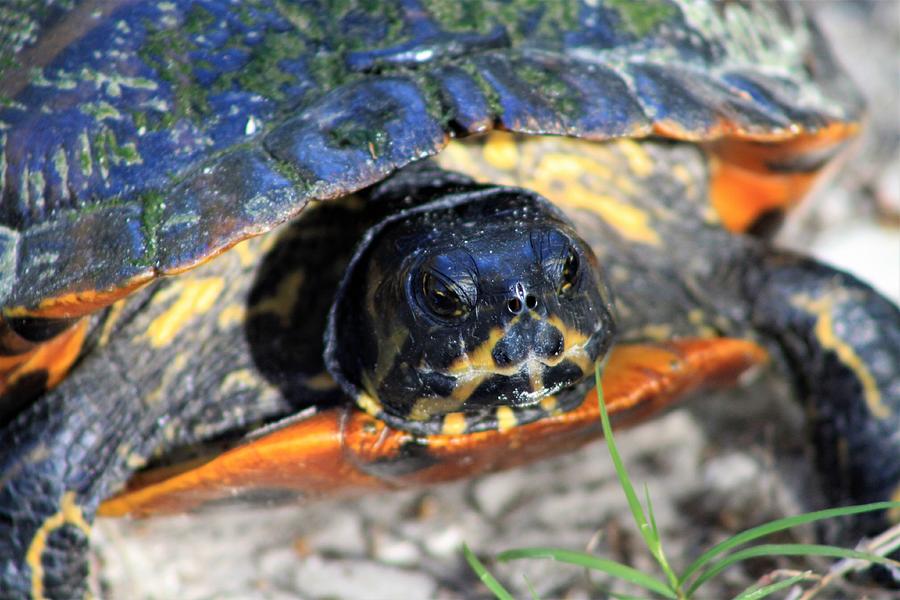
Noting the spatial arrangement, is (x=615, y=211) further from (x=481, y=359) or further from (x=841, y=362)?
(x=481, y=359)

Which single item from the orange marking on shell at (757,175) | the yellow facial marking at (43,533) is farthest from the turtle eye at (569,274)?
the yellow facial marking at (43,533)

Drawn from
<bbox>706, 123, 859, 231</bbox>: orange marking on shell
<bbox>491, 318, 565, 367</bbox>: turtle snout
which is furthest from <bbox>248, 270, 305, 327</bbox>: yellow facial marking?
<bbox>706, 123, 859, 231</bbox>: orange marking on shell

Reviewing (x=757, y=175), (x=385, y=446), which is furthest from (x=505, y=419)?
(x=757, y=175)

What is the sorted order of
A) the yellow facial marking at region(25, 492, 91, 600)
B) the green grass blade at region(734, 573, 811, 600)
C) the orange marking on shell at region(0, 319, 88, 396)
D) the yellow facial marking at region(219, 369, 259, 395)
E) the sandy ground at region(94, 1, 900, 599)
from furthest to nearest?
the sandy ground at region(94, 1, 900, 599), the yellow facial marking at region(219, 369, 259, 395), the yellow facial marking at region(25, 492, 91, 600), the orange marking on shell at region(0, 319, 88, 396), the green grass blade at region(734, 573, 811, 600)

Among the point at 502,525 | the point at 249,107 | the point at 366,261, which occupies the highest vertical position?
the point at 249,107

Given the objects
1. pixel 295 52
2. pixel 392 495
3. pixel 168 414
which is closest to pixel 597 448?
pixel 392 495

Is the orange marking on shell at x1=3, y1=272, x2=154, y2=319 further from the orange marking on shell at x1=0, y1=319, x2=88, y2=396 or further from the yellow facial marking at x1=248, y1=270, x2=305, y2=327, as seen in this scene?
the yellow facial marking at x1=248, y1=270, x2=305, y2=327
